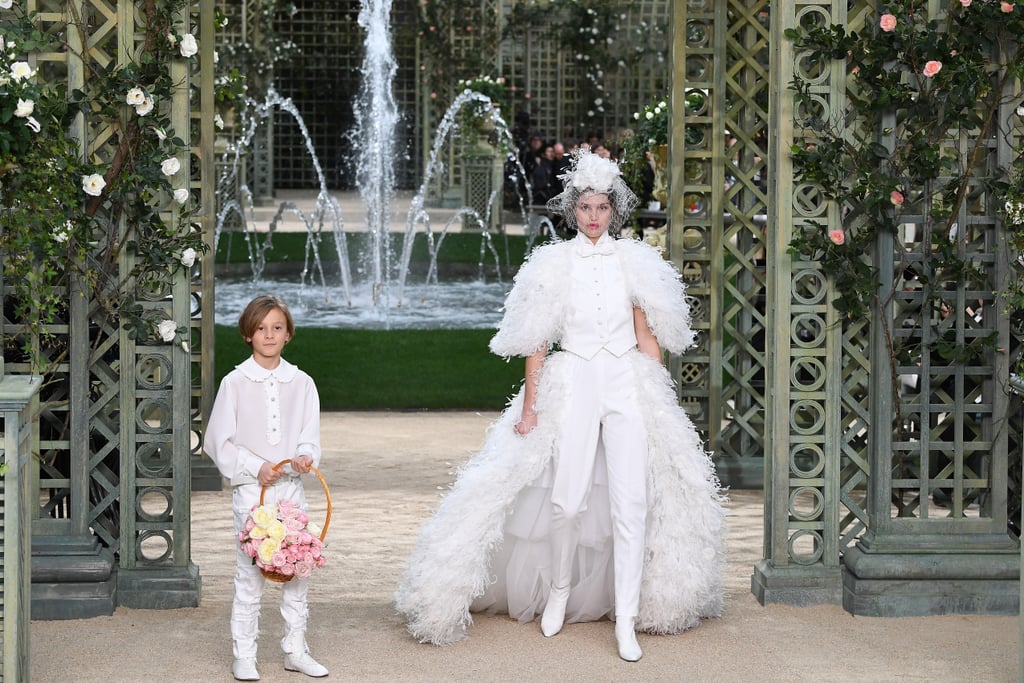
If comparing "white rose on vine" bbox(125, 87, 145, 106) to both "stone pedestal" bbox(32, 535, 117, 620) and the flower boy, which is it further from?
"stone pedestal" bbox(32, 535, 117, 620)

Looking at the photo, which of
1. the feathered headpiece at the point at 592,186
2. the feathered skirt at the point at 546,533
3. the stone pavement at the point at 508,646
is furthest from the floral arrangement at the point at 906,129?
the stone pavement at the point at 508,646

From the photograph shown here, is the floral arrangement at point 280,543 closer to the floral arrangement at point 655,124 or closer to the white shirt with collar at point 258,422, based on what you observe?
the white shirt with collar at point 258,422

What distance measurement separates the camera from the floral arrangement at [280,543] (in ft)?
14.6

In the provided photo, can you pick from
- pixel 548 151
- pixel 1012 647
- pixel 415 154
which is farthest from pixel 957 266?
pixel 415 154

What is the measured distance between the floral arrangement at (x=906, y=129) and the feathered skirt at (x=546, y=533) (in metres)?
0.84

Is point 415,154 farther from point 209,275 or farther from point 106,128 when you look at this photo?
point 106,128

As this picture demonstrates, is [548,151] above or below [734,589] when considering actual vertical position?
above

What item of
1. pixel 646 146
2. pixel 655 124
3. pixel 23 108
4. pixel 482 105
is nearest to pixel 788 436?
pixel 23 108

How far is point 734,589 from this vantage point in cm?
587

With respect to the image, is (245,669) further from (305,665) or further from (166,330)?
(166,330)

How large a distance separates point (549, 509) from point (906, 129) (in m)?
1.79

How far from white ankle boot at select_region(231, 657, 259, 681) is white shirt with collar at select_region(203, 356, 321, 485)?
Answer: 52 cm

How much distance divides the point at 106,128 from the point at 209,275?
84.5 inches

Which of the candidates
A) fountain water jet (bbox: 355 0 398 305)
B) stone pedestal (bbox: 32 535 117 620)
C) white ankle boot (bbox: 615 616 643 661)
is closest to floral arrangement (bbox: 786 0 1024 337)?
white ankle boot (bbox: 615 616 643 661)
